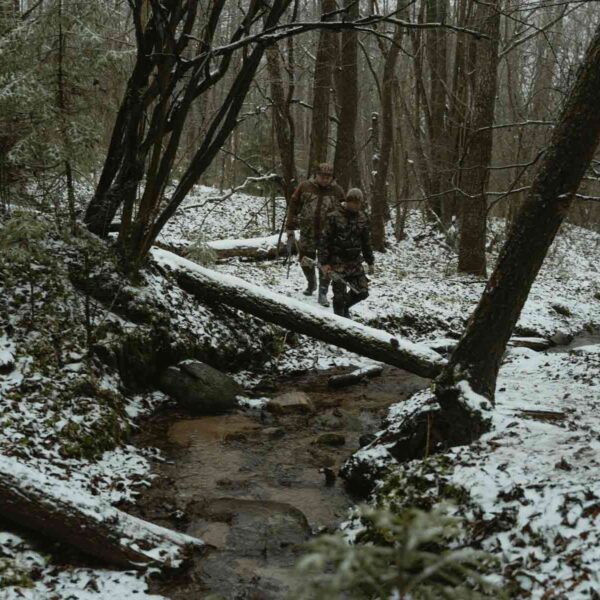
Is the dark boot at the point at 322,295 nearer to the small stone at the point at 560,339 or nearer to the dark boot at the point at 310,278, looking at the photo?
the dark boot at the point at 310,278

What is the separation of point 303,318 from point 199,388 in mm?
2060

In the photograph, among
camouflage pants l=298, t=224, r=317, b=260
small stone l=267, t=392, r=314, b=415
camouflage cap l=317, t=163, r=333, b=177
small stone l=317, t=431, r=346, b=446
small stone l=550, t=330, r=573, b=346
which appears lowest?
small stone l=317, t=431, r=346, b=446

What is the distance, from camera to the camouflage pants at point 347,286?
397 inches

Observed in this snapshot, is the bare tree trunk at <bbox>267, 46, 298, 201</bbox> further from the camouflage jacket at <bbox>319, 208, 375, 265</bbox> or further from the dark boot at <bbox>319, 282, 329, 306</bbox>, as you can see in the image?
the camouflage jacket at <bbox>319, 208, 375, 265</bbox>

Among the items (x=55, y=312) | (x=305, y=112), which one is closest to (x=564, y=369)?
(x=55, y=312)

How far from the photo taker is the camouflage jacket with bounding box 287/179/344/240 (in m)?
10.9

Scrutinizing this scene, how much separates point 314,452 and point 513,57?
22.4 metres

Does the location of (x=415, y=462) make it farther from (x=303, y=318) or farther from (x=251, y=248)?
(x=251, y=248)

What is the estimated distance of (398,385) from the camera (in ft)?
29.7

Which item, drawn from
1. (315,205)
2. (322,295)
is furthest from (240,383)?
(315,205)

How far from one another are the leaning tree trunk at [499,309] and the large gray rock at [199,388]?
7.56 ft

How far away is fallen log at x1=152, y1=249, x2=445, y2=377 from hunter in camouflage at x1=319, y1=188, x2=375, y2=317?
1209 mm

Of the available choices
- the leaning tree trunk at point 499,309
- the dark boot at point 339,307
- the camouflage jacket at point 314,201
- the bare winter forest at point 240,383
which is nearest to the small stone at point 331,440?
the bare winter forest at point 240,383

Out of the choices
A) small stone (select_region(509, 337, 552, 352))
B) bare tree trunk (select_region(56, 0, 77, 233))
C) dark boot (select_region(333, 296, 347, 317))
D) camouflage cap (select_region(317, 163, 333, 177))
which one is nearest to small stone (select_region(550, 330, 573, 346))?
small stone (select_region(509, 337, 552, 352))
